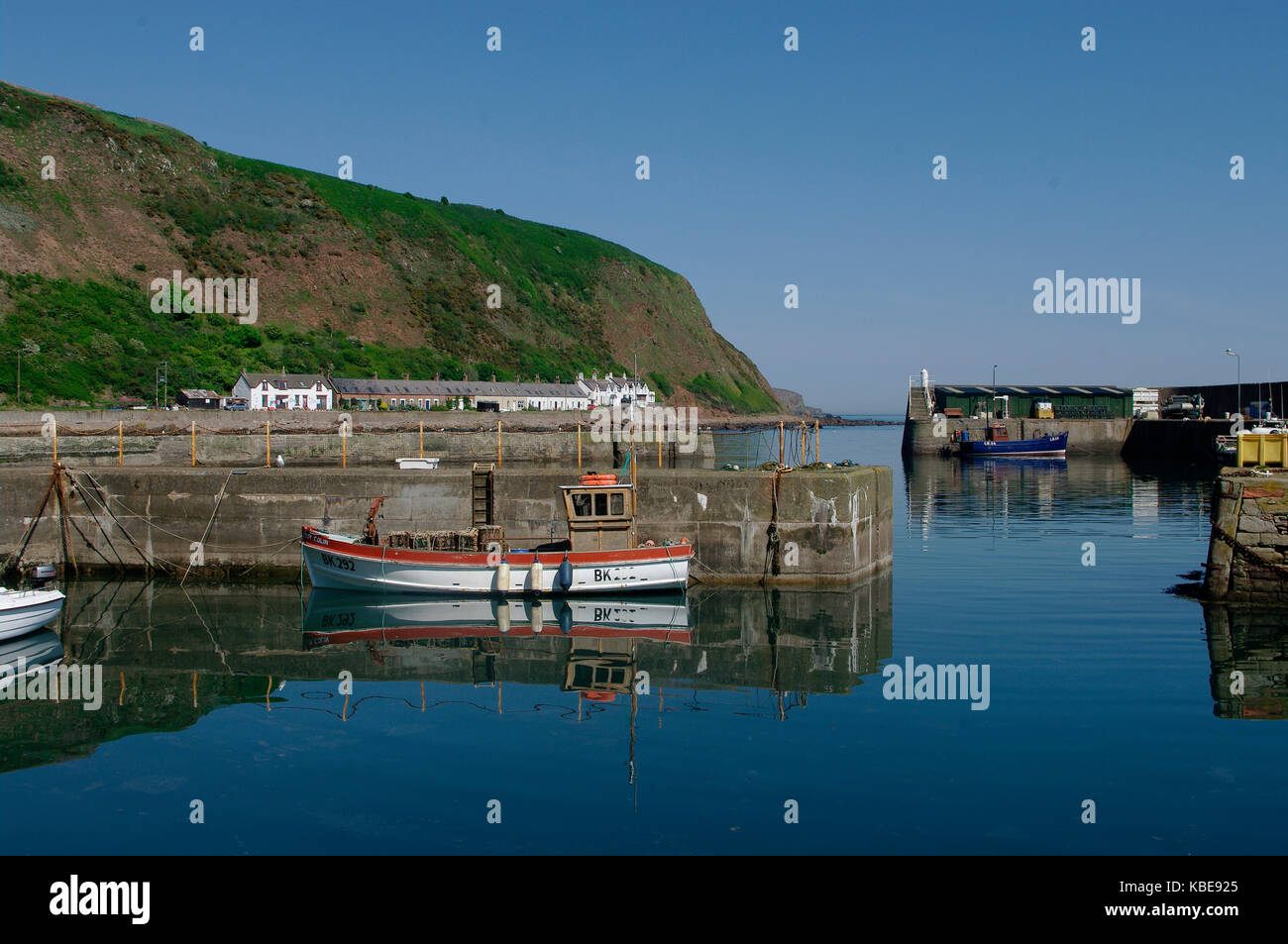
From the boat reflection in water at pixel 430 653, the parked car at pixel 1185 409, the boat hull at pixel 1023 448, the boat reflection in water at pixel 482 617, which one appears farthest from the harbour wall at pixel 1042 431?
the boat reflection in water at pixel 482 617

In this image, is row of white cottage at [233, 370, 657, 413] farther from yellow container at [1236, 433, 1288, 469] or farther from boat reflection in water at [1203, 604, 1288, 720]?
boat reflection in water at [1203, 604, 1288, 720]

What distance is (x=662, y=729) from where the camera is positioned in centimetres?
1677

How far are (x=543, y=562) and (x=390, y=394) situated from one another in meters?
83.6

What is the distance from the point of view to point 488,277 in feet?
593

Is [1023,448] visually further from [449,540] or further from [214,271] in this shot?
[214,271]

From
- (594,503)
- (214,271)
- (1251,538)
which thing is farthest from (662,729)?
(214,271)

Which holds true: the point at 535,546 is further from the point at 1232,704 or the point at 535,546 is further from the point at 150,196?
the point at 150,196

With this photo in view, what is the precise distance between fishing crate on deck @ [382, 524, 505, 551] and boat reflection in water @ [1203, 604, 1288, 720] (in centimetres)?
1805

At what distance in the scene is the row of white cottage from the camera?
98.1 meters

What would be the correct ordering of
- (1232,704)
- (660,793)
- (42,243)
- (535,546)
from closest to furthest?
(660,793) → (1232,704) → (535,546) → (42,243)

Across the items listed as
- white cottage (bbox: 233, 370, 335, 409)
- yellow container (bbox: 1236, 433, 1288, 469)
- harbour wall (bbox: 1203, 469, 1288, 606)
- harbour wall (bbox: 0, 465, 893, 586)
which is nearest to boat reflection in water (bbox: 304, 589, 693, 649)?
harbour wall (bbox: 0, 465, 893, 586)

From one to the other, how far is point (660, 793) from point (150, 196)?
14539 centimetres

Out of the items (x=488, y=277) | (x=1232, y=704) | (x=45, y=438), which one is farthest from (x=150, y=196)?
(x=1232, y=704)
